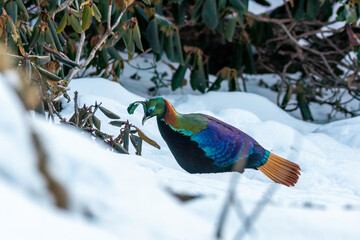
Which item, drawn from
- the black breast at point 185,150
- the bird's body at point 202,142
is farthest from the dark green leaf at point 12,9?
the black breast at point 185,150

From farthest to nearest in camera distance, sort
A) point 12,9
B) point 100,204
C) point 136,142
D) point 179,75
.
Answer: point 179,75, point 12,9, point 136,142, point 100,204

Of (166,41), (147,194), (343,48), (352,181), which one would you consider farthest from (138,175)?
(343,48)

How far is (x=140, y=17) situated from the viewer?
10.8 ft

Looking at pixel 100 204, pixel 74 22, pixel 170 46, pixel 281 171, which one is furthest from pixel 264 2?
pixel 100 204

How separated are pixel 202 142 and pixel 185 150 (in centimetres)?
6

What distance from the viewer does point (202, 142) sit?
178 cm

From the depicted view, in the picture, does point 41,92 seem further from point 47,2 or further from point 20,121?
point 20,121

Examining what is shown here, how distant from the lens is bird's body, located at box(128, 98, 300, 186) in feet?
5.82

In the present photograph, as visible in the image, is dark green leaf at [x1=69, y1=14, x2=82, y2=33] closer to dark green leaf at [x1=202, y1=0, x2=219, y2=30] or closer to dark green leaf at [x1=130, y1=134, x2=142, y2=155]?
dark green leaf at [x1=130, y1=134, x2=142, y2=155]

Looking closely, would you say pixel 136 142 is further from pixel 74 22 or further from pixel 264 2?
pixel 264 2

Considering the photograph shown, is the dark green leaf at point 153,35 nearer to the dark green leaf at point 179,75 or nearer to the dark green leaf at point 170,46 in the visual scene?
the dark green leaf at point 170,46

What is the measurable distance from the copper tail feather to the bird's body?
0.12 ft

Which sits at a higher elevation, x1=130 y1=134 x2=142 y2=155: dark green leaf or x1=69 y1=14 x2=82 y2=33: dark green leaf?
x1=69 y1=14 x2=82 y2=33: dark green leaf

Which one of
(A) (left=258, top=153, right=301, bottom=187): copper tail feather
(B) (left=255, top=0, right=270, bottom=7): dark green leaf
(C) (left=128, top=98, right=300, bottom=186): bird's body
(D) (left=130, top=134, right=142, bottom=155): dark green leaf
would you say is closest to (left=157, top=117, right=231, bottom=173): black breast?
(C) (left=128, top=98, right=300, bottom=186): bird's body
